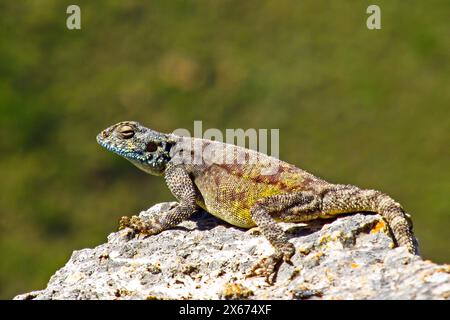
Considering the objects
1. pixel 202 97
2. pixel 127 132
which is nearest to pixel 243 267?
pixel 127 132

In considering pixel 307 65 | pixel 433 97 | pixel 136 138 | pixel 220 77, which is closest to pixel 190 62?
pixel 220 77

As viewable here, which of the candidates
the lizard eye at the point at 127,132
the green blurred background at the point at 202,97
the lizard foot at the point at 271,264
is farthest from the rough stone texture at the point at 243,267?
the green blurred background at the point at 202,97

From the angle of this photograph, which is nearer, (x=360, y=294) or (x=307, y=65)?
(x=360, y=294)

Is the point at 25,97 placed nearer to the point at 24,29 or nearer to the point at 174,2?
the point at 24,29

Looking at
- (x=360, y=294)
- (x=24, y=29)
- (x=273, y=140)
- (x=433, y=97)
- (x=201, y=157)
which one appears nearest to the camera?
(x=360, y=294)

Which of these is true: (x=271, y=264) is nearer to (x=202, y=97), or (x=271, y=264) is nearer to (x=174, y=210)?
(x=174, y=210)

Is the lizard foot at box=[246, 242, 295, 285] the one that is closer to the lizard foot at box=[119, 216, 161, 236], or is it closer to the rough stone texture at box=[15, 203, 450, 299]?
the rough stone texture at box=[15, 203, 450, 299]

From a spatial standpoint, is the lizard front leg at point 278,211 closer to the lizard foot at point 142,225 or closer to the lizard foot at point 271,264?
the lizard foot at point 271,264
